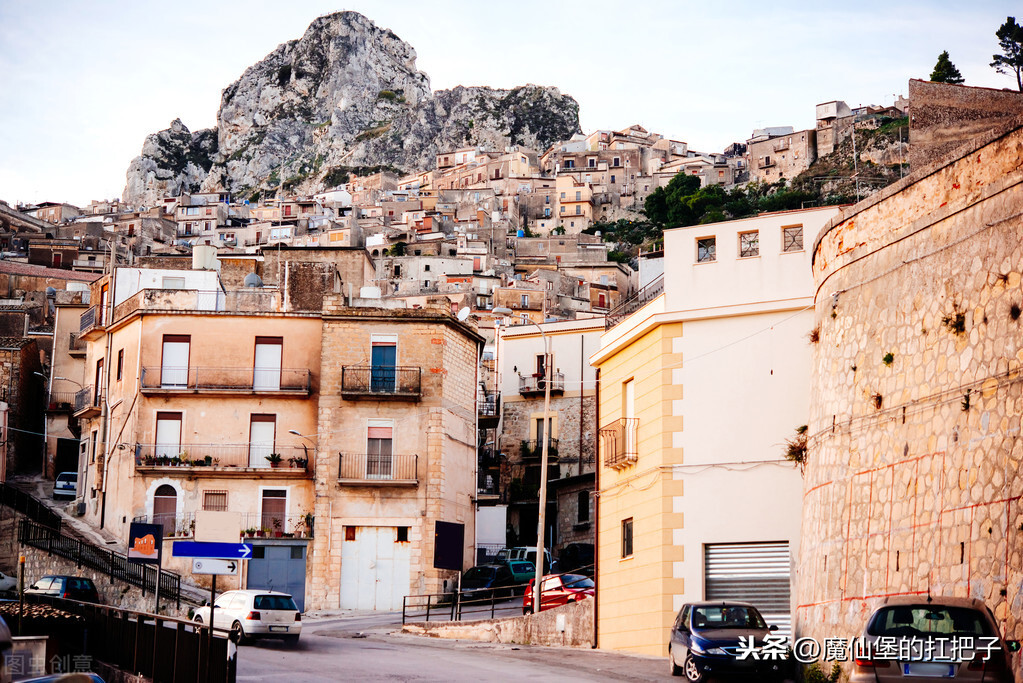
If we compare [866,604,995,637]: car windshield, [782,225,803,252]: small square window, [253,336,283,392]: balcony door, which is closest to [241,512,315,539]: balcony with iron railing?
[253,336,283,392]: balcony door

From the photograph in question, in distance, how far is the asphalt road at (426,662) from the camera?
20.3m

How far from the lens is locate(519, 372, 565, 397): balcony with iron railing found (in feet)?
195

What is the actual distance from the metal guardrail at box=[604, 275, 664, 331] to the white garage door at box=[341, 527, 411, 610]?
54.1 feet

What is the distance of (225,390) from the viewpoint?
150 ft

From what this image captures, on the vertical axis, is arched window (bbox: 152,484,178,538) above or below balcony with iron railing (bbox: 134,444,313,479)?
below

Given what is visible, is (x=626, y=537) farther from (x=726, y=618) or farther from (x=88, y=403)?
(x=88, y=403)

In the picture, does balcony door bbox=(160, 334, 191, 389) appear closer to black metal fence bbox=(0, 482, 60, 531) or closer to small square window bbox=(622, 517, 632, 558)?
black metal fence bbox=(0, 482, 60, 531)

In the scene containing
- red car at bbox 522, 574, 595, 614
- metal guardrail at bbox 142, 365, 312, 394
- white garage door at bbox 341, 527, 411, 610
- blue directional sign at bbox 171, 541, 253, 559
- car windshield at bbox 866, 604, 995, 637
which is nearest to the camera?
car windshield at bbox 866, 604, 995, 637

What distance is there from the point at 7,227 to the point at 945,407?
134m

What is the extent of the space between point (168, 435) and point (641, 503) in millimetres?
25190

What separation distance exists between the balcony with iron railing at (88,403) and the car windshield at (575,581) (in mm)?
23570

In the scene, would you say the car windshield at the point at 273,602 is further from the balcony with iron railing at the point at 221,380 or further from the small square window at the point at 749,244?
the balcony with iron railing at the point at 221,380

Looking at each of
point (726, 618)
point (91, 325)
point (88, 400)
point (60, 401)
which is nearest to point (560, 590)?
point (726, 618)

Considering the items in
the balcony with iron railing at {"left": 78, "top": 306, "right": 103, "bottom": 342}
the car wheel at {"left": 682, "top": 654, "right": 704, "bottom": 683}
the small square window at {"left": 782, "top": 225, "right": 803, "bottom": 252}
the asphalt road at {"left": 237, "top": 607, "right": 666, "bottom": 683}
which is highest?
the balcony with iron railing at {"left": 78, "top": 306, "right": 103, "bottom": 342}
